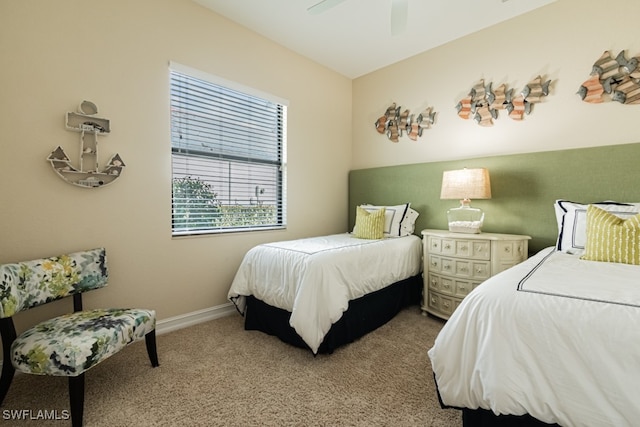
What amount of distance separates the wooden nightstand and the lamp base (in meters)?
0.12

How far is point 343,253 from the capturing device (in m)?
2.34

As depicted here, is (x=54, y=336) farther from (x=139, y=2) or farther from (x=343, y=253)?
(x=139, y=2)

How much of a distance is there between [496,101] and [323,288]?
2478 mm

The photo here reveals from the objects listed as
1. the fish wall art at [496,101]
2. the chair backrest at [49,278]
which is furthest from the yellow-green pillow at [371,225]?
the chair backrest at [49,278]

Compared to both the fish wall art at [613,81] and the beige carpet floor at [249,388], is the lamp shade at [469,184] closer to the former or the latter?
the fish wall art at [613,81]

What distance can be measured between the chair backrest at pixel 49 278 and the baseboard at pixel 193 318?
2.17ft

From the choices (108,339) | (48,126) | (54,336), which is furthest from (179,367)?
(48,126)

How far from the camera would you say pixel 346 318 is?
7.39 feet

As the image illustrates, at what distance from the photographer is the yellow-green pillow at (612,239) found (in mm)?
1696

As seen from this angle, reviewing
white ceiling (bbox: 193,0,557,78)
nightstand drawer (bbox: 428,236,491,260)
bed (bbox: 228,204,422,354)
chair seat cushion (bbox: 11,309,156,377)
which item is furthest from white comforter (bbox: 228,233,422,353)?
white ceiling (bbox: 193,0,557,78)

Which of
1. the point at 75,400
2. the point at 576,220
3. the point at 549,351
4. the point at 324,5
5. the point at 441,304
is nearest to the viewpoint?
the point at 549,351

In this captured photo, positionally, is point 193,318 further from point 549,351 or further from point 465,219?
point 465,219

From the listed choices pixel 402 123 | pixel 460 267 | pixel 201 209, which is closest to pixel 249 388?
pixel 201 209

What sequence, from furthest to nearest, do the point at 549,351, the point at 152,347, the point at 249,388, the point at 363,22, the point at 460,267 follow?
the point at 363,22
the point at 460,267
the point at 152,347
the point at 249,388
the point at 549,351
